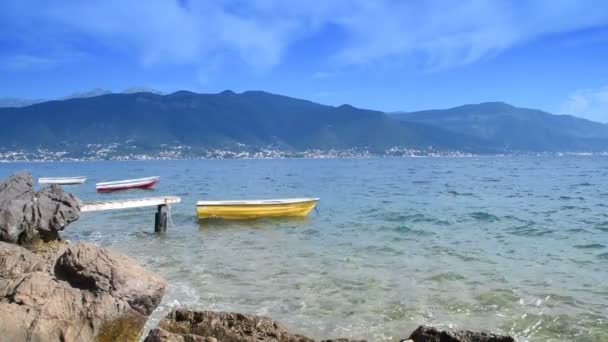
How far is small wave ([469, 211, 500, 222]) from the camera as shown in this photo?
2203 cm

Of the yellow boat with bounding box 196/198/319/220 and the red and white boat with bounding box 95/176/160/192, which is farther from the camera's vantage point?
the red and white boat with bounding box 95/176/160/192

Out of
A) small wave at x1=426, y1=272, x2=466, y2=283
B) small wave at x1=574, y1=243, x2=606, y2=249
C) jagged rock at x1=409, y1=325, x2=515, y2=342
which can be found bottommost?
small wave at x1=574, y1=243, x2=606, y2=249

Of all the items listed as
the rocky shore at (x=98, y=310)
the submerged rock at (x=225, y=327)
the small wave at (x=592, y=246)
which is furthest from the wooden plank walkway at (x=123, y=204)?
the small wave at (x=592, y=246)

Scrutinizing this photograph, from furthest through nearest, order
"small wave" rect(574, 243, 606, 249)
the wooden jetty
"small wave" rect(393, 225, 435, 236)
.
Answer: the wooden jetty → "small wave" rect(393, 225, 435, 236) → "small wave" rect(574, 243, 606, 249)

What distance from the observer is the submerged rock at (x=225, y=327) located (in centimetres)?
523

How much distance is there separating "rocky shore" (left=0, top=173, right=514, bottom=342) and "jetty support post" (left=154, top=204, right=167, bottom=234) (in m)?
12.2

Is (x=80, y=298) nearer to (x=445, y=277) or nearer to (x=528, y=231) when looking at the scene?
(x=445, y=277)

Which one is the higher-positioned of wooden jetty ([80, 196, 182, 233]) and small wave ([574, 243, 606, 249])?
wooden jetty ([80, 196, 182, 233])

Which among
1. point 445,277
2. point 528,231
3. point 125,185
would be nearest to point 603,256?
point 528,231

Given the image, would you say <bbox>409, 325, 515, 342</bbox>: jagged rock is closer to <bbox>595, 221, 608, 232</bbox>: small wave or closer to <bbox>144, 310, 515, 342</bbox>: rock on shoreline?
<bbox>144, 310, 515, 342</bbox>: rock on shoreline

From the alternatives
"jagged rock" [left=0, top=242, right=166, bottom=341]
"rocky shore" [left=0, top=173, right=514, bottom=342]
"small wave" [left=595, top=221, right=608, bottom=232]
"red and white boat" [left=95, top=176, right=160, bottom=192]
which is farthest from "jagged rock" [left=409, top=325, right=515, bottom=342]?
"red and white boat" [left=95, top=176, right=160, bottom=192]

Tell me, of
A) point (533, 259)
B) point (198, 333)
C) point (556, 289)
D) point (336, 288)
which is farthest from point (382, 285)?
point (198, 333)

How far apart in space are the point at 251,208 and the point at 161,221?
4.01 m

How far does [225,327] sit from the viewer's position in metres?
5.37
